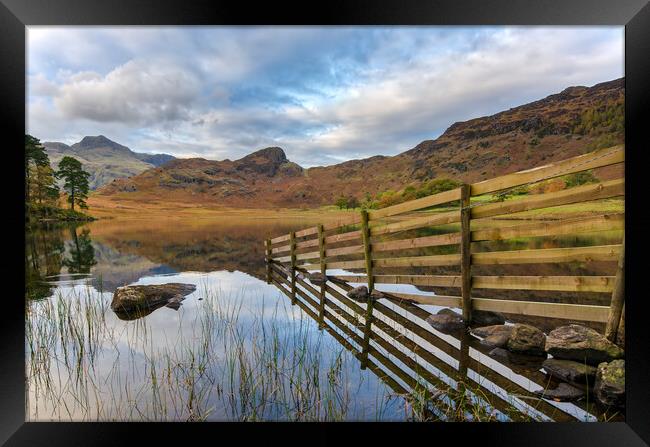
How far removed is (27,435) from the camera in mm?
1782

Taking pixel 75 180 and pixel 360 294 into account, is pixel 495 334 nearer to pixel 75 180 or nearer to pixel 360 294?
pixel 360 294

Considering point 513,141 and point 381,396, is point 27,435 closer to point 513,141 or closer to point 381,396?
point 381,396

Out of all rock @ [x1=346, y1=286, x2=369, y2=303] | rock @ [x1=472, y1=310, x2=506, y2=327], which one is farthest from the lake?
rock @ [x1=346, y1=286, x2=369, y2=303]

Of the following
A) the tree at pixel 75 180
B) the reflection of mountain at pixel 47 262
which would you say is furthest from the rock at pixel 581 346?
the tree at pixel 75 180

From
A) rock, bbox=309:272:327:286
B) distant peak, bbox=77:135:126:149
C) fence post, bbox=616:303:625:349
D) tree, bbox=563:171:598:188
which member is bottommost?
rock, bbox=309:272:327:286

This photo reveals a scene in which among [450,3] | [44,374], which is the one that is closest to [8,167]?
[44,374]

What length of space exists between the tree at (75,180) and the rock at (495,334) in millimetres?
15732

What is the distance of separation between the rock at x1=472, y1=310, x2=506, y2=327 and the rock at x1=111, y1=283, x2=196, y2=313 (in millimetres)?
4418

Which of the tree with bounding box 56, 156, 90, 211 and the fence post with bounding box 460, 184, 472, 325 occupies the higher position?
the tree with bounding box 56, 156, 90, 211

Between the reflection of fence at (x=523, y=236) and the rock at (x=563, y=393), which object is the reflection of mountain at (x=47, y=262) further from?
the reflection of fence at (x=523, y=236)

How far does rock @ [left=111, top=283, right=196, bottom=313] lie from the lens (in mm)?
4809

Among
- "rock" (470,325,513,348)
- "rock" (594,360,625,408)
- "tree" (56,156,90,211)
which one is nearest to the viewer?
"rock" (594,360,625,408)

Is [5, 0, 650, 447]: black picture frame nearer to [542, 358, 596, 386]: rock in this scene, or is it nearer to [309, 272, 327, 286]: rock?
[542, 358, 596, 386]: rock

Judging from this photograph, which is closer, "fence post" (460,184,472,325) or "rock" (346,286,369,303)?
"fence post" (460,184,472,325)
